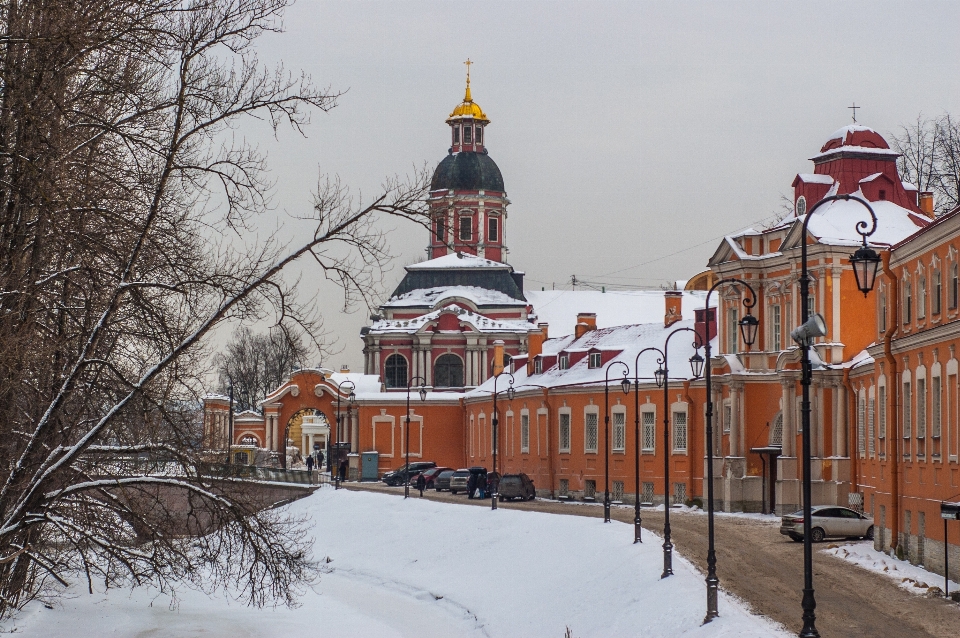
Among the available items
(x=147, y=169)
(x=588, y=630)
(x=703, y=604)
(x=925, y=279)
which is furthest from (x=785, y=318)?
(x=147, y=169)

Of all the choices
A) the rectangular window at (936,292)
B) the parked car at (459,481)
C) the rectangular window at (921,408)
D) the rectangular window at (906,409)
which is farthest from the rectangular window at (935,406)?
the parked car at (459,481)

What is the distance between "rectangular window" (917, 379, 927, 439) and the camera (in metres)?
32.6

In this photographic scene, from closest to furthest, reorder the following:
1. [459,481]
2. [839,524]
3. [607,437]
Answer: [839,524], [607,437], [459,481]

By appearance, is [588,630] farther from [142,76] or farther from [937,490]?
[142,76]

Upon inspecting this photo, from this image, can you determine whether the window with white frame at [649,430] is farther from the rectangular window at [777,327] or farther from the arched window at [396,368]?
the arched window at [396,368]

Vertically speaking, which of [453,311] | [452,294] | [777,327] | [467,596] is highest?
[452,294]

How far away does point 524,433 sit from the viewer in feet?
228

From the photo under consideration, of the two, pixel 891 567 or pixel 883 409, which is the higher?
pixel 883 409

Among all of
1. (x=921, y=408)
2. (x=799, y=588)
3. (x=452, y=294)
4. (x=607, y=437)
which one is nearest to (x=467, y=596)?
(x=607, y=437)

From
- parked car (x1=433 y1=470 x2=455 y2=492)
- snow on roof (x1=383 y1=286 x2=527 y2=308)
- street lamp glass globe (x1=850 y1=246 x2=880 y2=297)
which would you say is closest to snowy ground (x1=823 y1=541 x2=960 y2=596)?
street lamp glass globe (x1=850 y1=246 x2=880 y2=297)

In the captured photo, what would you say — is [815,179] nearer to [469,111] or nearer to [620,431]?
[620,431]

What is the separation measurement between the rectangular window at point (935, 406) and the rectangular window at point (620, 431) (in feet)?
89.6

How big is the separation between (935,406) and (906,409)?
106 inches

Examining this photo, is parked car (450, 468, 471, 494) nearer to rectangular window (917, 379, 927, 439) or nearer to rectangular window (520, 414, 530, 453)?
rectangular window (520, 414, 530, 453)
